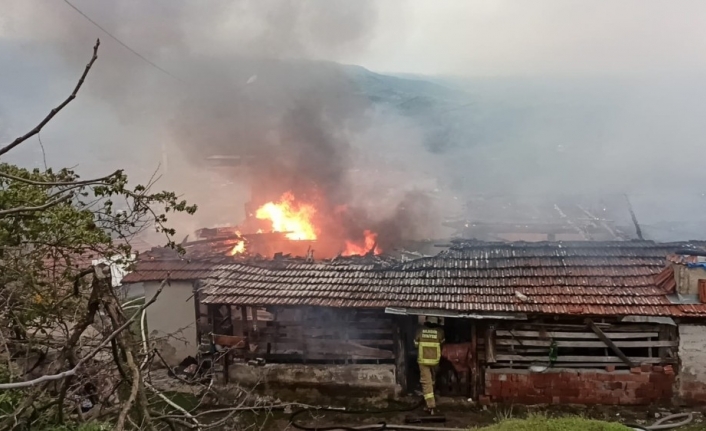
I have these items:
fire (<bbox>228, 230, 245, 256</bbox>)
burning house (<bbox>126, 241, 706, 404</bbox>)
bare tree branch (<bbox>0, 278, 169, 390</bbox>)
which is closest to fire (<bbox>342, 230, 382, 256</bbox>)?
fire (<bbox>228, 230, 245, 256</bbox>)

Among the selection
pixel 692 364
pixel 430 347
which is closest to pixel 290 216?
pixel 430 347

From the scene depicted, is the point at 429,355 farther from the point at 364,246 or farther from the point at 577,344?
the point at 364,246

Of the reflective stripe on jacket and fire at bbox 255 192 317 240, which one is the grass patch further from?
fire at bbox 255 192 317 240

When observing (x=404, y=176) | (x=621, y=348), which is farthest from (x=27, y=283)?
(x=404, y=176)

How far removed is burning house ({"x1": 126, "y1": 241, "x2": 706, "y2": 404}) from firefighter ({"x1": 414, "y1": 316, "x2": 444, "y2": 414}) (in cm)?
38

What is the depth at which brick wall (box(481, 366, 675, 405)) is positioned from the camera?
945cm

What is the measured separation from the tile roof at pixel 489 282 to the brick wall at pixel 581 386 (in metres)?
1.40

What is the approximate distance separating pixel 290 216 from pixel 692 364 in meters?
14.6

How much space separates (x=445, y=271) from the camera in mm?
11016

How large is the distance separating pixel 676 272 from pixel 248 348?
8929 millimetres

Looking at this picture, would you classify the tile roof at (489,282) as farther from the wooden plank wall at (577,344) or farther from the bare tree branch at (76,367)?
the bare tree branch at (76,367)

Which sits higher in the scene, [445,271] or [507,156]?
[507,156]

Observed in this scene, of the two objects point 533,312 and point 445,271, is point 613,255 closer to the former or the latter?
point 533,312

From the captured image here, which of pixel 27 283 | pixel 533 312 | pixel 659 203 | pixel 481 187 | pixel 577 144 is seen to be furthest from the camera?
pixel 577 144
